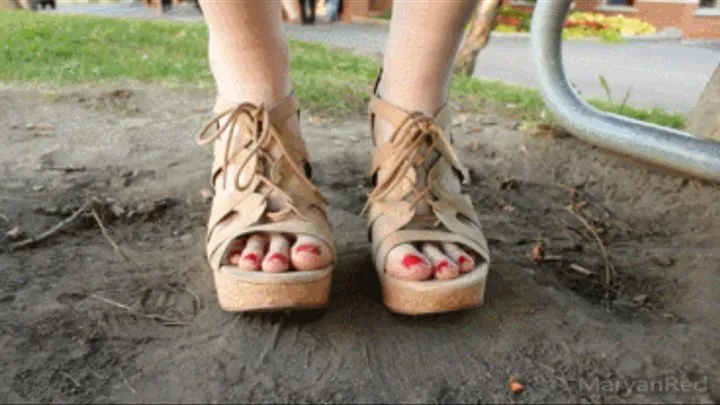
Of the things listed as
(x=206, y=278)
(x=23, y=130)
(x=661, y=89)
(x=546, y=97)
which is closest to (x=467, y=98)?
(x=546, y=97)

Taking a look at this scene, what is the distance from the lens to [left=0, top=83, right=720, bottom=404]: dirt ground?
2.97ft

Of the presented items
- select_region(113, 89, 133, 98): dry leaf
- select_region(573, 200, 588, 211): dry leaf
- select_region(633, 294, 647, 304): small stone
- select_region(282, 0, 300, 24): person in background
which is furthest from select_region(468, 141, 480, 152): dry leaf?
select_region(282, 0, 300, 24): person in background

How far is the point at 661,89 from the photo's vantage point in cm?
548

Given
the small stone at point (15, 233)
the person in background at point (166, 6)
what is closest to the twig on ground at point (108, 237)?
the small stone at point (15, 233)

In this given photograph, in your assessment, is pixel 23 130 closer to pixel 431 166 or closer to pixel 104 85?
pixel 104 85

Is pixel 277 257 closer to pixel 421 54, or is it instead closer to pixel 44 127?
pixel 421 54

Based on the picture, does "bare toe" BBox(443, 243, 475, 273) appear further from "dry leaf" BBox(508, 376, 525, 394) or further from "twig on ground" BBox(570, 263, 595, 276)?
"twig on ground" BBox(570, 263, 595, 276)

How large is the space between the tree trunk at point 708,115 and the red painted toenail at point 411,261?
1325 millimetres

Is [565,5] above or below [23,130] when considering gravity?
above

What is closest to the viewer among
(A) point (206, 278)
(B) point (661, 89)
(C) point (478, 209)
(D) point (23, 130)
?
(A) point (206, 278)

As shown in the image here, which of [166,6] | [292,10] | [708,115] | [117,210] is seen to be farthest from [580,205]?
[166,6]

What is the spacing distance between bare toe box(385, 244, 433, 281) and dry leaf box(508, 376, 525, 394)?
0.65 feet

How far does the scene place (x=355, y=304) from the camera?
109 cm

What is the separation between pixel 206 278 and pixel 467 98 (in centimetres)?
203
